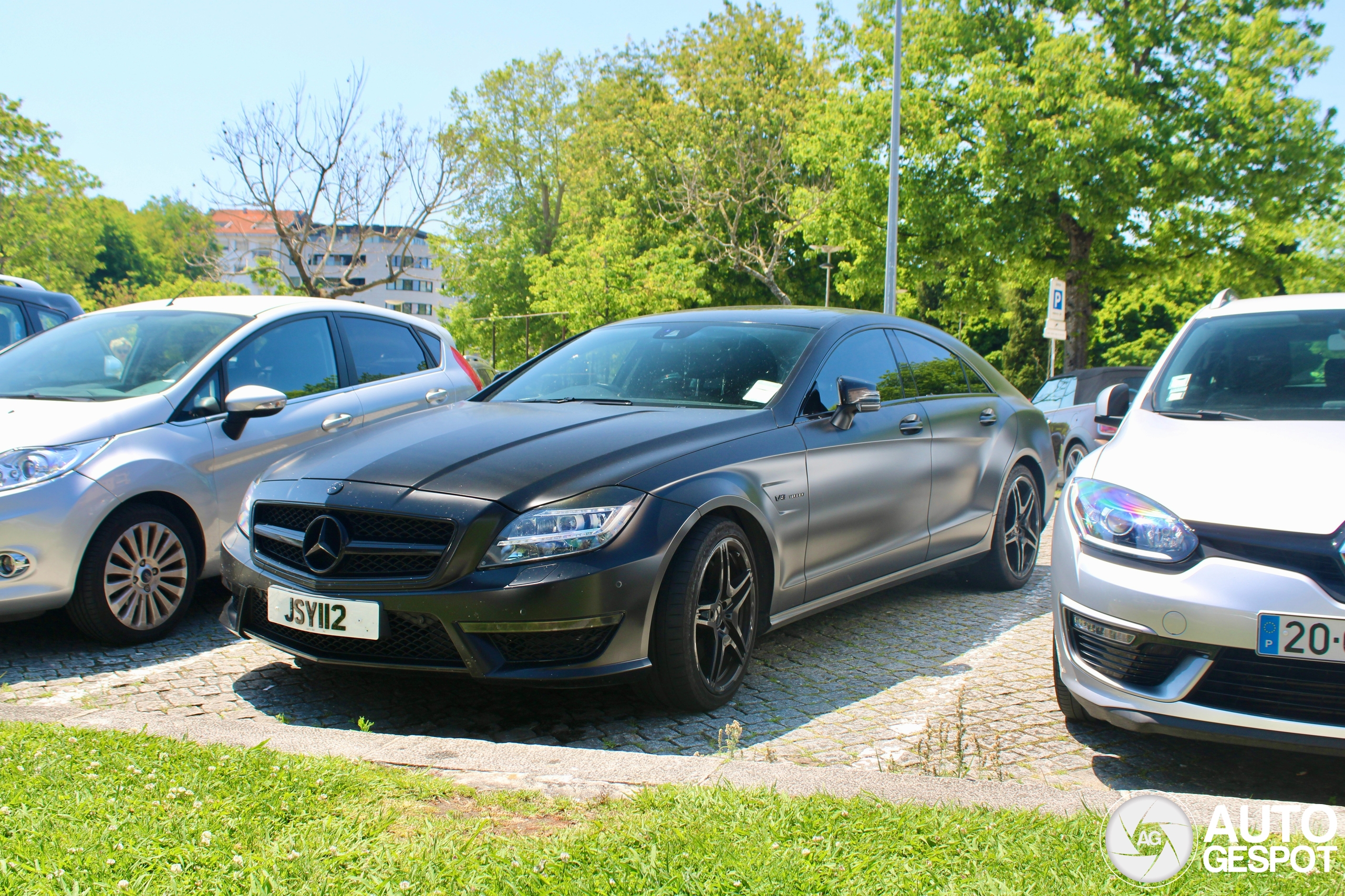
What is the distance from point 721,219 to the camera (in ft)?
141

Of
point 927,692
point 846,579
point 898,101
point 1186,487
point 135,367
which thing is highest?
point 898,101

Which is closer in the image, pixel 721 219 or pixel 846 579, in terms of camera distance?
pixel 846 579

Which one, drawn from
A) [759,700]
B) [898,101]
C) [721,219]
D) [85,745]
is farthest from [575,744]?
[721,219]

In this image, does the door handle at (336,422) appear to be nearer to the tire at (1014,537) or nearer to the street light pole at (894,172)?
the tire at (1014,537)

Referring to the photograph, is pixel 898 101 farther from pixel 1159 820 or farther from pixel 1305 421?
pixel 1159 820

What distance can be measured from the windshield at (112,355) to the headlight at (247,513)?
4.45 ft

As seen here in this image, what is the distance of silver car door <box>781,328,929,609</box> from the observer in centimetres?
465

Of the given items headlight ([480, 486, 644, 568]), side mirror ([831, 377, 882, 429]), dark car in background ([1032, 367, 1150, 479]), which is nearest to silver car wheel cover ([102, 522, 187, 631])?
headlight ([480, 486, 644, 568])

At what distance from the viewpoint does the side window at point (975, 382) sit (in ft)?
20.7

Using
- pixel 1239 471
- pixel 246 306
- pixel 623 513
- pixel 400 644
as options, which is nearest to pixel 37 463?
pixel 246 306

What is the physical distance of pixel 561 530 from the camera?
3.63 m

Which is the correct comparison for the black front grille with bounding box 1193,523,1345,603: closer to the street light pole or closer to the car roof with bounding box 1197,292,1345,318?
the car roof with bounding box 1197,292,1345,318

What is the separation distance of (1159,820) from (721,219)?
136 feet

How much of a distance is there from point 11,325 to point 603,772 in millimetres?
7240
